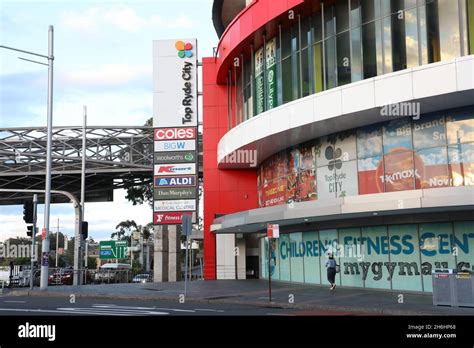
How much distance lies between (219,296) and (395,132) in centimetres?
957

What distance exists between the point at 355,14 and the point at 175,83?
1721cm

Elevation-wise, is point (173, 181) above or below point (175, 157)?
→ below

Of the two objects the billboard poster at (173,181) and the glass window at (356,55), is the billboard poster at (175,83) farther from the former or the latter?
the glass window at (356,55)

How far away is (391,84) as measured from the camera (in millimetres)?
22578

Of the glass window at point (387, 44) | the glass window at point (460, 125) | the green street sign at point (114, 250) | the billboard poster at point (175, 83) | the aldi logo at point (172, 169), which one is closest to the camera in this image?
the glass window at point (460, 125)

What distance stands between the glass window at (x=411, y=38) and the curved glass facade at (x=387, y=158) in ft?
7.31

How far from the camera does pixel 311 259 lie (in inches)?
1134

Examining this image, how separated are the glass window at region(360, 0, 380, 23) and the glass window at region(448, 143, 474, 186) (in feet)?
21.0

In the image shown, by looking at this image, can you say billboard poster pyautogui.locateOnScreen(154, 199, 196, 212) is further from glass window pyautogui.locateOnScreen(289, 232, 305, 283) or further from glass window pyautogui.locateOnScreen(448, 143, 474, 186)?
glass window pyautogui.locateOnScreen(448, 143, 474, 186)

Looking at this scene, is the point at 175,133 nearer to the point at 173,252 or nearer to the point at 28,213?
the point at 173,252

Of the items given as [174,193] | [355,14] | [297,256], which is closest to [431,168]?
[355,14]

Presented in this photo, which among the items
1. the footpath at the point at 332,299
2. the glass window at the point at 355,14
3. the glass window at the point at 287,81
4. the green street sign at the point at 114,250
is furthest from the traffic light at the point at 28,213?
the glass window at the point at 355,14

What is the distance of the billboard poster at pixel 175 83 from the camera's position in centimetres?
3909
